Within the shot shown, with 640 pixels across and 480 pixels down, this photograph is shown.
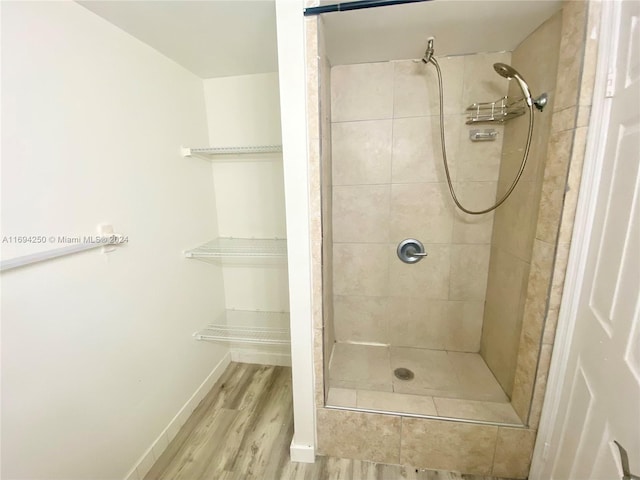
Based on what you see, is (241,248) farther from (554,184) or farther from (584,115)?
(584,115)

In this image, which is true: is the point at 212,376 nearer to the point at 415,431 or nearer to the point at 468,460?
the point at 415,431

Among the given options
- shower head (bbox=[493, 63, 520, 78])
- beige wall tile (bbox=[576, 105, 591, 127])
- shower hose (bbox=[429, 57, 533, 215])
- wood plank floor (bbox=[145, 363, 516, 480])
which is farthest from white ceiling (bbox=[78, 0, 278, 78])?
wood plank floor (bbox=[145, 363, 516, 480])

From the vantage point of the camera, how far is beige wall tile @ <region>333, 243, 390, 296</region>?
191 cm

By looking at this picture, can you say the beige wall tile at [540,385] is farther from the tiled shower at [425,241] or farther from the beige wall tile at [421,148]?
the beige wall tile at [421,148]

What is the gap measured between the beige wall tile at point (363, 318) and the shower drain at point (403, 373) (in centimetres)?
27

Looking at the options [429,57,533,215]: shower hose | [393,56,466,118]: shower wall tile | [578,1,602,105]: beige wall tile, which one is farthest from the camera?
[393,56,466,118]: shower wall tile

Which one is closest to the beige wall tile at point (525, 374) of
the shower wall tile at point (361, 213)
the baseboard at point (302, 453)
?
the shower wall tile at point (361, 213)

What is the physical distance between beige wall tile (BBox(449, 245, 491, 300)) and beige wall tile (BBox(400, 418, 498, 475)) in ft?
2.70

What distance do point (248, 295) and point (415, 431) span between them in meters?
1.39

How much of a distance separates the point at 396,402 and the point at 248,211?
5.03 ft

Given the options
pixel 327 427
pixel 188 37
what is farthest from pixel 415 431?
pixel 188 37

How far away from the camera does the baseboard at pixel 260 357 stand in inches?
84.7

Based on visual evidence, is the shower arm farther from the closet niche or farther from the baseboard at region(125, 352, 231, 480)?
the baseboard at region(125, 352, 231, 480)

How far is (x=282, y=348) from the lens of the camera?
7.00 ft
